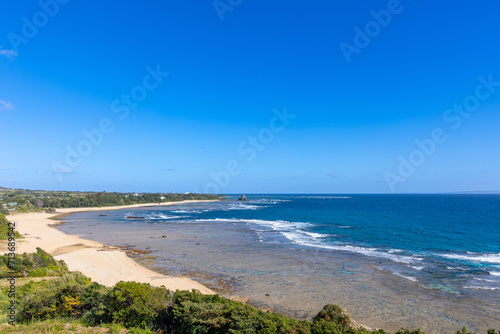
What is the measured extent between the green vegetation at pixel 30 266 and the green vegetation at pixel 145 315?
7.05 meters

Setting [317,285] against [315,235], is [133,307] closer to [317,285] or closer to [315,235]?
[317,285]

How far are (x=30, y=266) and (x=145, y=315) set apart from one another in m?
16.8

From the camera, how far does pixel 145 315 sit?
11.5 metres

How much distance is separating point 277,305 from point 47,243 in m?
35.2

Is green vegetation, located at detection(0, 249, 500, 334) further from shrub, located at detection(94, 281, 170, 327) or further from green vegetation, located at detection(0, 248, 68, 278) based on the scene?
green vegetation, located at detection(0, 248, 68, 278)

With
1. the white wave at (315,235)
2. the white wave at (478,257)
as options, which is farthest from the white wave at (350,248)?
the white wave at (478,257)

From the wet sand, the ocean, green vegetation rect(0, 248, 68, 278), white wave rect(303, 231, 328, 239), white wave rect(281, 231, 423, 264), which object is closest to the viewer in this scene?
the wet sand

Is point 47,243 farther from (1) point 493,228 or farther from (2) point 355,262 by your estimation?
(1) point 493,228

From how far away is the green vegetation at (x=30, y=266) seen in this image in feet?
65.4

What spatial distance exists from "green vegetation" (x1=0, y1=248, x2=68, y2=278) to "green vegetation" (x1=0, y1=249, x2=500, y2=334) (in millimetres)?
7051

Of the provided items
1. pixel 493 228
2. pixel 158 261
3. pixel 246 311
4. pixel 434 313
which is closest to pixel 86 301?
pixel 246 311

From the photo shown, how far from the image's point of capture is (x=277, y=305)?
18016 mm

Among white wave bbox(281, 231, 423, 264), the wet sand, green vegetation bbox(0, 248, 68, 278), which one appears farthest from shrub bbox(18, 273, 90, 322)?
white wave bbox(281, 231, 423, 264)

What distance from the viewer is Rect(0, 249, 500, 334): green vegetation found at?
956 cm
